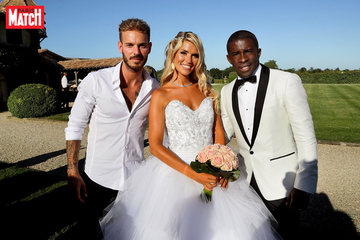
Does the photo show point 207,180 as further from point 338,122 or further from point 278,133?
point 338,122

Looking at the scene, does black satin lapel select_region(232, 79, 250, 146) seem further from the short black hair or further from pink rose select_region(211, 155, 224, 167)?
pink rose select_region(211, 155, 224, 167)

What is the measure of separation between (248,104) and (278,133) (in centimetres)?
43

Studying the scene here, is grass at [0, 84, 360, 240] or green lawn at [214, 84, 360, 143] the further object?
green lawn at [214, 84, 360, 143]

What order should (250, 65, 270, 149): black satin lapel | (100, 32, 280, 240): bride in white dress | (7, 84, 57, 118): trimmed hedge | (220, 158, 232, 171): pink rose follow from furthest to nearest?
(7, 84, 57, 118): trimmed hedge
(250, 65, 270, 149): black satin lapel
(100, 32, 280, 240): bride in white dress
(220, 158, 232, 171): pink rose

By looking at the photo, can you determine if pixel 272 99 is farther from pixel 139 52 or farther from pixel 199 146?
pixel 139 52

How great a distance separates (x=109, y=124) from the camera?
279 cm

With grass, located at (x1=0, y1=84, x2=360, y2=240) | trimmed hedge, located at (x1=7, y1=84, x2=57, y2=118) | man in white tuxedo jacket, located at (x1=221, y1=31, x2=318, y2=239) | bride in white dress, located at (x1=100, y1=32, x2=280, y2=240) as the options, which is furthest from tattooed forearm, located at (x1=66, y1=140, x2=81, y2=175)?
trimmed hedge, located at (x1=7, y1=84, x2=57, y2=118)

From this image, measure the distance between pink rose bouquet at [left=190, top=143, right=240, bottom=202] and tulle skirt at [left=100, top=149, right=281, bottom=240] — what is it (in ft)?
1.08

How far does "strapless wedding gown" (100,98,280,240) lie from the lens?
86.2 inches

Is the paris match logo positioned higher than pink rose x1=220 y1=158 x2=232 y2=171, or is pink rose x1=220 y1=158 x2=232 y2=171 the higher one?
the paris match logo

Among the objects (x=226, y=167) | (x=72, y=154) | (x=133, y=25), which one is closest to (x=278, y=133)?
(x=226, y=167)

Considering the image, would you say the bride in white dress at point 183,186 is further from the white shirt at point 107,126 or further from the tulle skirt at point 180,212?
the white shirt at point 107,126

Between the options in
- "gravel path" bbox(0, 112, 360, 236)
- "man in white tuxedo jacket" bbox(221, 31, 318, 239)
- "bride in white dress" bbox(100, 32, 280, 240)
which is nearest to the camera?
"bride in white dress" bbox(100, 32, 280, 240)

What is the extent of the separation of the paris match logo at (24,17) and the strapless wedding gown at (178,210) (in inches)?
894
